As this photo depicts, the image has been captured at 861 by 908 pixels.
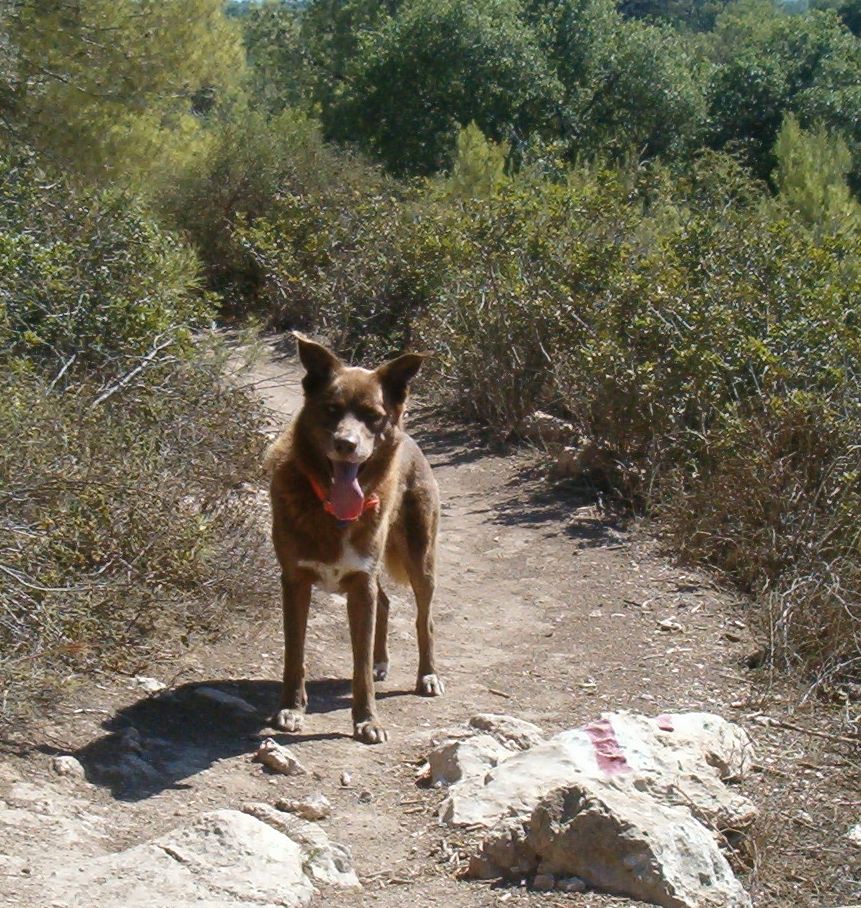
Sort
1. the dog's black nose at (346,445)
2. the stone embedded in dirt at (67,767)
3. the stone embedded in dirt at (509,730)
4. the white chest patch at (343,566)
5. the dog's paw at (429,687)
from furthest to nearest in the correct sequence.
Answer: the dog's paw at (429,687) < the white chest patch at (343,566) < the stone embedded in dirt at (509,730) < the dog's black nose at (346,445) < the stone embedded in dirt at (67,767)

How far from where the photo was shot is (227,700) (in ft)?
21.4

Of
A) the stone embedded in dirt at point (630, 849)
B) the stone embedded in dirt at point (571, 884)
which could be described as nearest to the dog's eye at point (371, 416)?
the stone embedded in dirt at point (630, 849)

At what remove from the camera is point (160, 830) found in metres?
5.11

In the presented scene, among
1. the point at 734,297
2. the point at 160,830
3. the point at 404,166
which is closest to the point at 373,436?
the point at 160,830

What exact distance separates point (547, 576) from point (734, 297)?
247cm

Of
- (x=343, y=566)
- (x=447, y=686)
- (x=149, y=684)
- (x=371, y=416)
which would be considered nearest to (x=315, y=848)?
(x=343, y=566)

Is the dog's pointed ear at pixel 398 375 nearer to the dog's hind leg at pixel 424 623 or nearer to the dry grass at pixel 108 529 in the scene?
the dog's hind leg at pixel 424 623

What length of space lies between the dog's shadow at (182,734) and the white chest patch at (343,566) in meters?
0.70

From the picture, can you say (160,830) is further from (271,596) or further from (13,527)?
(271,596)

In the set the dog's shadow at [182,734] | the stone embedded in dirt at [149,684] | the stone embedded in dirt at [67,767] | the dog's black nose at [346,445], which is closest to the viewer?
the stone embedded in dirt at [67,767]

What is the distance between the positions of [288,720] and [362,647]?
452 millimetres

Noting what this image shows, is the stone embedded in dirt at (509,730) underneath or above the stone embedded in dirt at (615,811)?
underneath

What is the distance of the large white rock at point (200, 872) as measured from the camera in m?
4.35

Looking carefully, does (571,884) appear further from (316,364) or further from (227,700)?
(316,364)
